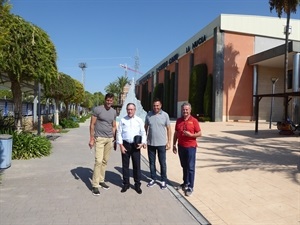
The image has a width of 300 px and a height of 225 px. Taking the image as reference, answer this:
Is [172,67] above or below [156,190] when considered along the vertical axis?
above

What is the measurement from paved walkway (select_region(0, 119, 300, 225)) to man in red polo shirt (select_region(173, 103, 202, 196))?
346 millimetres

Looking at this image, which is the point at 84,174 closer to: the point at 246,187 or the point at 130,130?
the point at 130,130

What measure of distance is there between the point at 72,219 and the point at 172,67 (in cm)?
4559

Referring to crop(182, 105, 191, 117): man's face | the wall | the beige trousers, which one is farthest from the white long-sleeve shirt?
the wall

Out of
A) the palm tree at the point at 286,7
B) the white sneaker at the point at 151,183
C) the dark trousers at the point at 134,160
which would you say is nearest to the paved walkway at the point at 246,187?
the white sneaker at the point at 151,183

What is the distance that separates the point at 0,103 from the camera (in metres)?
15.5

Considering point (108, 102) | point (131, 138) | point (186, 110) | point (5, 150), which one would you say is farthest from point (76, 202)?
point (5, 150)

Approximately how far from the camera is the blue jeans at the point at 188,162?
18.8 feet

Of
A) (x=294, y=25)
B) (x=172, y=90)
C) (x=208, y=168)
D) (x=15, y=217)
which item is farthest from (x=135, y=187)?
(x=172, y=90)

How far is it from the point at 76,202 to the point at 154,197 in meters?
1.33

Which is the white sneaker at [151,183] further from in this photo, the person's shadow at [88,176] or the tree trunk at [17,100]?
the tree trunk at [17,100]

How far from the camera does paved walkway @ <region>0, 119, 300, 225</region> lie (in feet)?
A: 14.7

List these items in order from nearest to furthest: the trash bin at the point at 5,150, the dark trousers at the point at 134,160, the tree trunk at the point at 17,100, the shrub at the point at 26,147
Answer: the dark trousers at the point at 134,160 → the trash bin at the point at 5,150 → the shrub at the point at 26,147 → the tree trunk at the point at 17,100

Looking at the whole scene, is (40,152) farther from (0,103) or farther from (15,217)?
(0,103)
